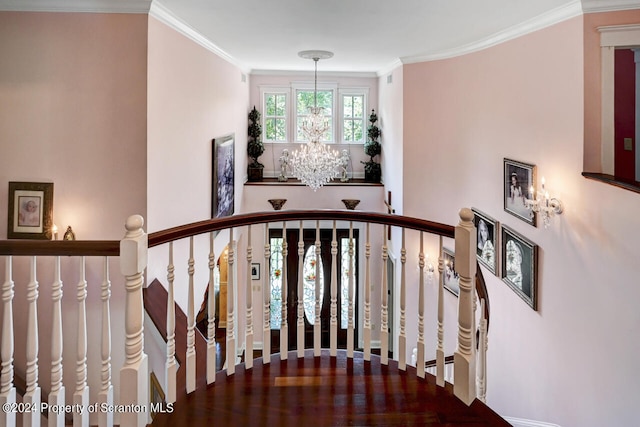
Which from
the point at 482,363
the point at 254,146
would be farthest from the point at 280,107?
the point at 482,363

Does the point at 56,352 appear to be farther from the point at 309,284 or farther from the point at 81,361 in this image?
the point at 309,284

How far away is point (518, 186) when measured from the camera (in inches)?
168

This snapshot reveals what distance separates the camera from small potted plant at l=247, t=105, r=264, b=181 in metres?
8.17

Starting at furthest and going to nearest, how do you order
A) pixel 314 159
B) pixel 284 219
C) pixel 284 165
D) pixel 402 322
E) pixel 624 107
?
pixel 284 165 → pixel 314 159 → pixel 624 107 → pixel 284 219 → pixel 402 322

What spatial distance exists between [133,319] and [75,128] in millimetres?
2275


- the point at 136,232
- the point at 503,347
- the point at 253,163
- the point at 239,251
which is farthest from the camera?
the point at 253,163

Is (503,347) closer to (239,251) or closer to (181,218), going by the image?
(181,218)

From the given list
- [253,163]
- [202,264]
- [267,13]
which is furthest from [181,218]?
A: [253,163]

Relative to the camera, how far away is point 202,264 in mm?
4855

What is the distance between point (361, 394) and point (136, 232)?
1339 millimetres

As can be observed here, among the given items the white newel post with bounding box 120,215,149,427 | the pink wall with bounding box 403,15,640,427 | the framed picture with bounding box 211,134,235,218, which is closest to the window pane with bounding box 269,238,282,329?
the framed picture with bounding box 211,134,235,218

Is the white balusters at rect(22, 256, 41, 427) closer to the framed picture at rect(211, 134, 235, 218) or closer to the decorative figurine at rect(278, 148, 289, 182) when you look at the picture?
the framed picture at rect(211, 134, 235, 218)

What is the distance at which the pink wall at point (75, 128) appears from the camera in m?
3.28

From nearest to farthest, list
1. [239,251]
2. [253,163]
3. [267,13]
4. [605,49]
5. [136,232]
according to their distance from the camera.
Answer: [136,232] < [605,49] < [267,13] < [239,251] < [253,163]
